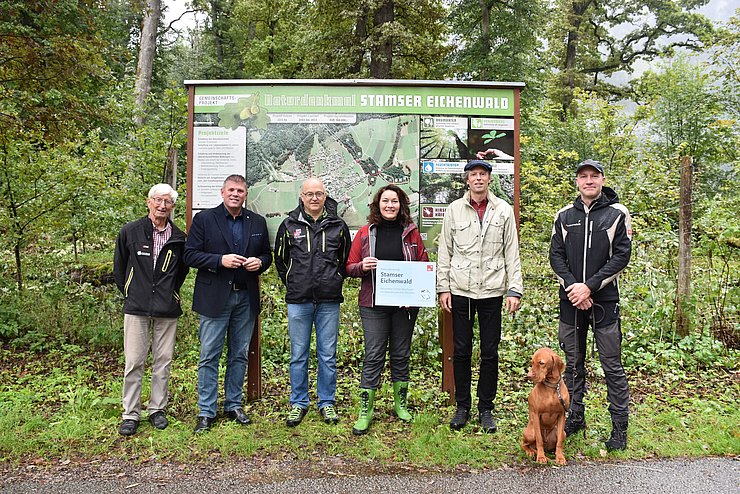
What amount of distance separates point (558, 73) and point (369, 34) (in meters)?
15.3

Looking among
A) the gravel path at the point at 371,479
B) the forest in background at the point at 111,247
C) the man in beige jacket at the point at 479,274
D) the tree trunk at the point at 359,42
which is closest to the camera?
the gravel path at the point at 371,479

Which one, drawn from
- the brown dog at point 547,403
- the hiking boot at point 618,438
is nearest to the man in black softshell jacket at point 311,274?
the brown dog at point 547,403

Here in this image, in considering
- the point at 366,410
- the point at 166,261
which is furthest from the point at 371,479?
the point at 166,261

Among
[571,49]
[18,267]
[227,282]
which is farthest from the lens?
[571,49]

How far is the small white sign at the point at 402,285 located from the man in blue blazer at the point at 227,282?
1037mm

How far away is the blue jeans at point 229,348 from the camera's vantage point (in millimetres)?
4578

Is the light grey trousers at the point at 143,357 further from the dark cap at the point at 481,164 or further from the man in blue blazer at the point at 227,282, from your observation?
the dark cap at the point at 481,164

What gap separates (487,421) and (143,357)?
117 inches

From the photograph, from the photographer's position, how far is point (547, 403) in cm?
390

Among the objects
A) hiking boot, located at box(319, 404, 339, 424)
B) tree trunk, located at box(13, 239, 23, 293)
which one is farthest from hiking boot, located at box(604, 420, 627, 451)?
tree trunk, located at box(13, 239, 23, 293)

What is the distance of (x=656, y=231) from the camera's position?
297 inches

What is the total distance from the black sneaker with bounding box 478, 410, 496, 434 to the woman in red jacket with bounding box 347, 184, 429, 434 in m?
0.81

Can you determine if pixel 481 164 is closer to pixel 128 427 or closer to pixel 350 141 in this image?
pixel 350 141

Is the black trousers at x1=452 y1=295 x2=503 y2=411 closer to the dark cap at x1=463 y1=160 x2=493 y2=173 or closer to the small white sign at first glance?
the small white sign
